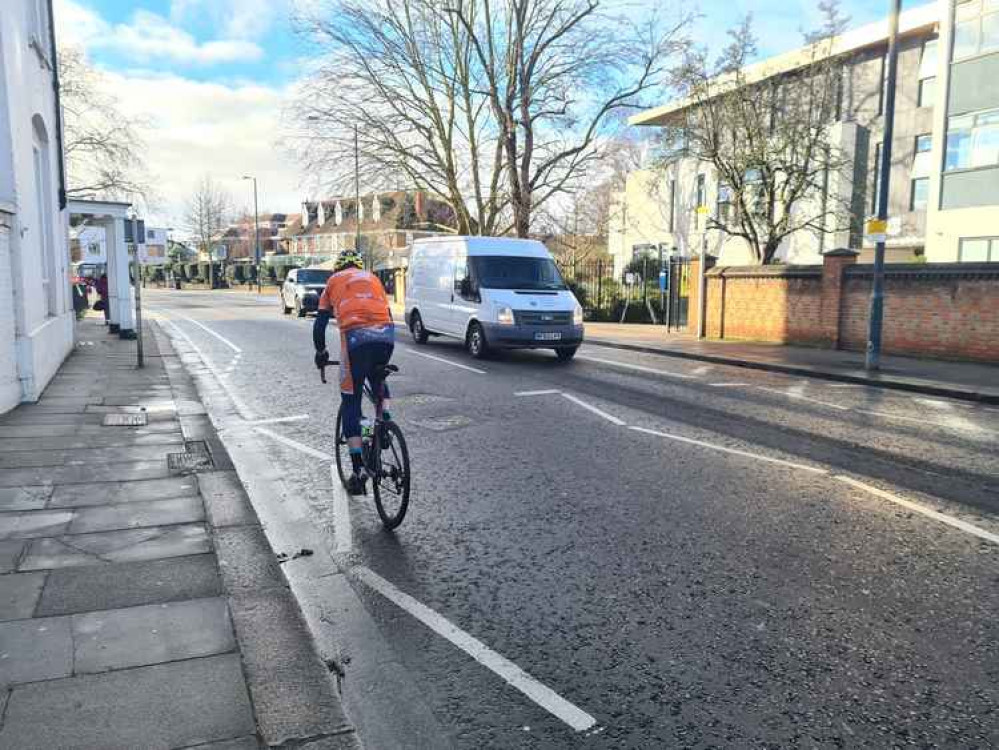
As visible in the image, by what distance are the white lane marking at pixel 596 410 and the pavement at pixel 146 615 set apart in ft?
14.2

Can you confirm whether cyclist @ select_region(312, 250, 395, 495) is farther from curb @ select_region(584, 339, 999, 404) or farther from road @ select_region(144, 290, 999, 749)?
curb @ select_region(584, 339, 999, 404)

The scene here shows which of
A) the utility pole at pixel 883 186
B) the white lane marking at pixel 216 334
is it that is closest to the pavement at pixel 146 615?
the white lane marking at pixel 216 334

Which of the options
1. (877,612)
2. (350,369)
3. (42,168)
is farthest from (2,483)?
(42,168)

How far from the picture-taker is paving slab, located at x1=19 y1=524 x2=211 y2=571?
14.6 feet

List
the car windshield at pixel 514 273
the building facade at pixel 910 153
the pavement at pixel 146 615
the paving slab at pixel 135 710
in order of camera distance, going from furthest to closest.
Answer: the building facade at pixel 910 153 < the car windshield at pixel 514 273 < the pavement at pixel 146 615 < the paving slab at pixel 135 710

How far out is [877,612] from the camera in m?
3.92

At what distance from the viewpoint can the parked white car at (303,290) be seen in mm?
29109

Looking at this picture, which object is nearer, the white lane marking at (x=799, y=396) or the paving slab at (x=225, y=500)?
the paving slab at (x=225, y=500)

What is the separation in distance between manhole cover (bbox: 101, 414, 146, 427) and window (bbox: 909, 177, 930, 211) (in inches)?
1120

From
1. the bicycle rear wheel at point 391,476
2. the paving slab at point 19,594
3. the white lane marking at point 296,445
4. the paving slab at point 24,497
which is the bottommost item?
the white lane marking at point 296,445

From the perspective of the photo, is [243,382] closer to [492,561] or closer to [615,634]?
[492,561]

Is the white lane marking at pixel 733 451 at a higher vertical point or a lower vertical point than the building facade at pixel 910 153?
lower

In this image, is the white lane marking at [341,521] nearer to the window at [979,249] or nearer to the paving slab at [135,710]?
the paving slab at [135,710]

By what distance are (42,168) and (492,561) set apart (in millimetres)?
12466
